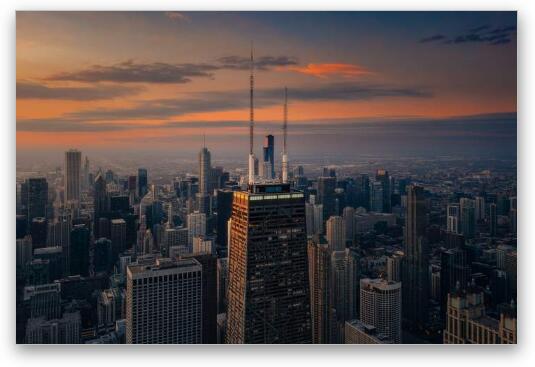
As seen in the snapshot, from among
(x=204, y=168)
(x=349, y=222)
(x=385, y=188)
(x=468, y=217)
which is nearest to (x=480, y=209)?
(x=468, y=217)

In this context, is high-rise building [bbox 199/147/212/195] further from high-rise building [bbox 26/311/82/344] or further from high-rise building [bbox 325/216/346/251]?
high-rise building [bbox 26/311/82/344]

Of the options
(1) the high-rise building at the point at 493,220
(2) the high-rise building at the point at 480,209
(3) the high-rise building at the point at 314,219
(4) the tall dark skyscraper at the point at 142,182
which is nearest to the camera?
(1) the high-rise building at the point at 493,220

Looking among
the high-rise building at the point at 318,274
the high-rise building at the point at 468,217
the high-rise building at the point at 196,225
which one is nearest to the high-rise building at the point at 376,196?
the high-rise building at the point at 318,274

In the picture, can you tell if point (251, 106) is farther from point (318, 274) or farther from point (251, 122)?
point (318, 274)

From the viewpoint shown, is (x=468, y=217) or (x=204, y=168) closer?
(x=468, y=217)

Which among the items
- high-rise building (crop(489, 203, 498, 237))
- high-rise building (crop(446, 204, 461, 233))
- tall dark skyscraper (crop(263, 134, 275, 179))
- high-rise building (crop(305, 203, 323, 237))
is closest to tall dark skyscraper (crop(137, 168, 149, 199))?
tall dark skyscraper (crop(263, 134, 275, 179))

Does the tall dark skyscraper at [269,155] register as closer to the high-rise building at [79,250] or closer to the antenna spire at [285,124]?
the antenna spire at [285,124]
